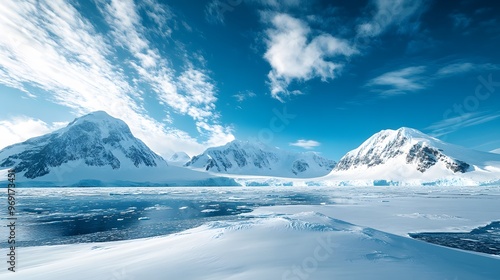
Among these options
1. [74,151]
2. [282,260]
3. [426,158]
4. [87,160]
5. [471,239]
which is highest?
[426,158]

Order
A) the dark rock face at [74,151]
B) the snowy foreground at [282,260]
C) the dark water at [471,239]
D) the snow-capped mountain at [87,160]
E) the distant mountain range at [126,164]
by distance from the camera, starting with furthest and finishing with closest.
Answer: the dark rock face at [74,151] → the snow-capped mountain at [87,160] → the distant mountain range at [126,164] → the dark water at [471,239] → the snowy foreground at [282,260]

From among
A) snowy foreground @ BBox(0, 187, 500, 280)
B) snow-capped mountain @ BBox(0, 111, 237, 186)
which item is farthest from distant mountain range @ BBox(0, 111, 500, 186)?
snowy foreground @ BBox(0, 187, 500, 280)

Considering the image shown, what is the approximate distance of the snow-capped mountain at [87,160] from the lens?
14362 centimetres

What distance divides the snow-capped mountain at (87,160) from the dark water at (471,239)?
435ft

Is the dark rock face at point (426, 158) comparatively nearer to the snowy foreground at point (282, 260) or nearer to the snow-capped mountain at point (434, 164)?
the snow-capped mountain at point (434, 164)

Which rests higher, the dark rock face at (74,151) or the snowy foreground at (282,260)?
the dark rock face at (74,151)

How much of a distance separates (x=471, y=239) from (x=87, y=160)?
19950cm

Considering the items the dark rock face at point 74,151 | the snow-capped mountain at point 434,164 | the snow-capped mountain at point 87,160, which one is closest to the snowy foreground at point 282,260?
the snow-capped mountain at point 87,160

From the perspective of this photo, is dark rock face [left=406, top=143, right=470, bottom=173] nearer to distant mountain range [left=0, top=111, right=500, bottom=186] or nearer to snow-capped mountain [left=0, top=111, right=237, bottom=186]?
distant mountain range [left=0, top=111, right=500, bottom=186]

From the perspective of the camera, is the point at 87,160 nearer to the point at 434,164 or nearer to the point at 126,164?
the point at 126,164

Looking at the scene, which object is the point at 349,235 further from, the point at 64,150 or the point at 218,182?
the point at 64,150

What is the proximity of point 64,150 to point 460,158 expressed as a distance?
10081 inches

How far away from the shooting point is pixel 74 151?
172m

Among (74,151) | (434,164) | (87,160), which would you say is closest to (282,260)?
(87,160)
